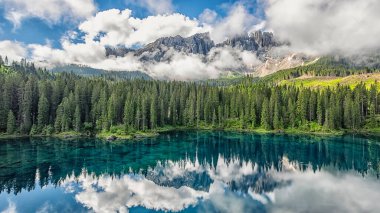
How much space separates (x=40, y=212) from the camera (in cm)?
4156

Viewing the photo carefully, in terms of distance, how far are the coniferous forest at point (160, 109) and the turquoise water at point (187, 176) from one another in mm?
15780

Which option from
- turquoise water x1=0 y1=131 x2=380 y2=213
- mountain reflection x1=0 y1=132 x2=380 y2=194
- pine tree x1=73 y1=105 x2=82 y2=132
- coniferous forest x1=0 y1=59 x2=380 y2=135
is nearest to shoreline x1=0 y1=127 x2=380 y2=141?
pine tree x1=73 y1=105 x2=82 y2=132

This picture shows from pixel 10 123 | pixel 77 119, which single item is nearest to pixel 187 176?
pixel 77 119

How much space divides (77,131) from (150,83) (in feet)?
268

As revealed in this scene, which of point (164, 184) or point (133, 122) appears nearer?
point (164, 184)

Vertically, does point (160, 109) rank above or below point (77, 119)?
above

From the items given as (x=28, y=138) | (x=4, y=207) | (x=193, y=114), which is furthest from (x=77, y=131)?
(x=4, y=207)

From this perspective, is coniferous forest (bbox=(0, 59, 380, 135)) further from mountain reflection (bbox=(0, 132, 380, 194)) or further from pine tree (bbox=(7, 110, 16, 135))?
mountain reflection (bbox=(0, 132, 380, 194))

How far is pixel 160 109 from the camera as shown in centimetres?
13888

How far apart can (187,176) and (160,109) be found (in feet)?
254

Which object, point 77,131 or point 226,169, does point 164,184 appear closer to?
point 226,169

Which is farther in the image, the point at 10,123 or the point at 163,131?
the point at 163,131

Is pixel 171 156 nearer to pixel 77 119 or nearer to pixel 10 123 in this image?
pixel 77 119

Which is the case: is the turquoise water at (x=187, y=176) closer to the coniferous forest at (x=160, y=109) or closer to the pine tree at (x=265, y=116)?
the coniferous forest at (x=160, y=109)
